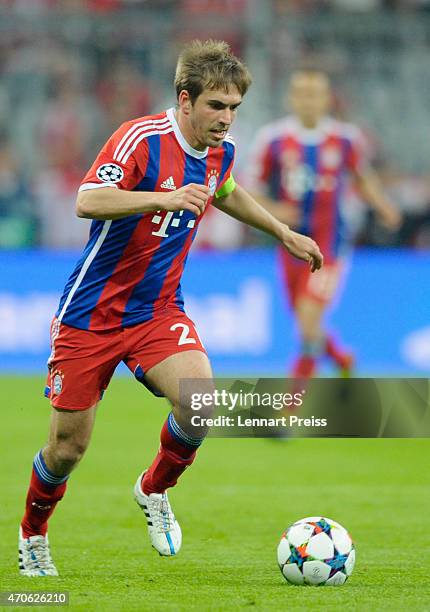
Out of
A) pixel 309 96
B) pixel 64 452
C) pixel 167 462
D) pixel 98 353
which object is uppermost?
pixel 309 96

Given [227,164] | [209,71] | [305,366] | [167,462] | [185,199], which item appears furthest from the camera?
[305,366]

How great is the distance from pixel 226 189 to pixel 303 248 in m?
0.47

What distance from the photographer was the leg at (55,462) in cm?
539

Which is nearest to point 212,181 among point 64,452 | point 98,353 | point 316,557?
point 98,353

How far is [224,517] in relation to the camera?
277 inches

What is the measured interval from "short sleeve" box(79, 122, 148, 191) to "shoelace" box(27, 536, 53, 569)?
1.53 meters

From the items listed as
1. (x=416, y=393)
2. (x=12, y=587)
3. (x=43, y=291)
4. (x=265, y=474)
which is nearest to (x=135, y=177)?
(x=12, y=587)

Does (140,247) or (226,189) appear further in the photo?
(226,189)

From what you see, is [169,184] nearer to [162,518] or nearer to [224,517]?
[162,518]

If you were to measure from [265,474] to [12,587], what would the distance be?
3.77m

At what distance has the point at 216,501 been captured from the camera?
7574mm

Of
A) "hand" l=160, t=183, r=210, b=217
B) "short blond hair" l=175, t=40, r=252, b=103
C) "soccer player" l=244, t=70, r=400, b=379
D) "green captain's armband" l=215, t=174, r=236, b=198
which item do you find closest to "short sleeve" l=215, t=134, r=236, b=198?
"green captain's armband" l=215, t=174, r=236, b=198

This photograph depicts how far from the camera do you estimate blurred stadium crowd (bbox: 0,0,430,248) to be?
16.9 m

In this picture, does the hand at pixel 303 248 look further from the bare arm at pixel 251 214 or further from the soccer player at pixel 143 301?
the soccer player at pixel 143 301
